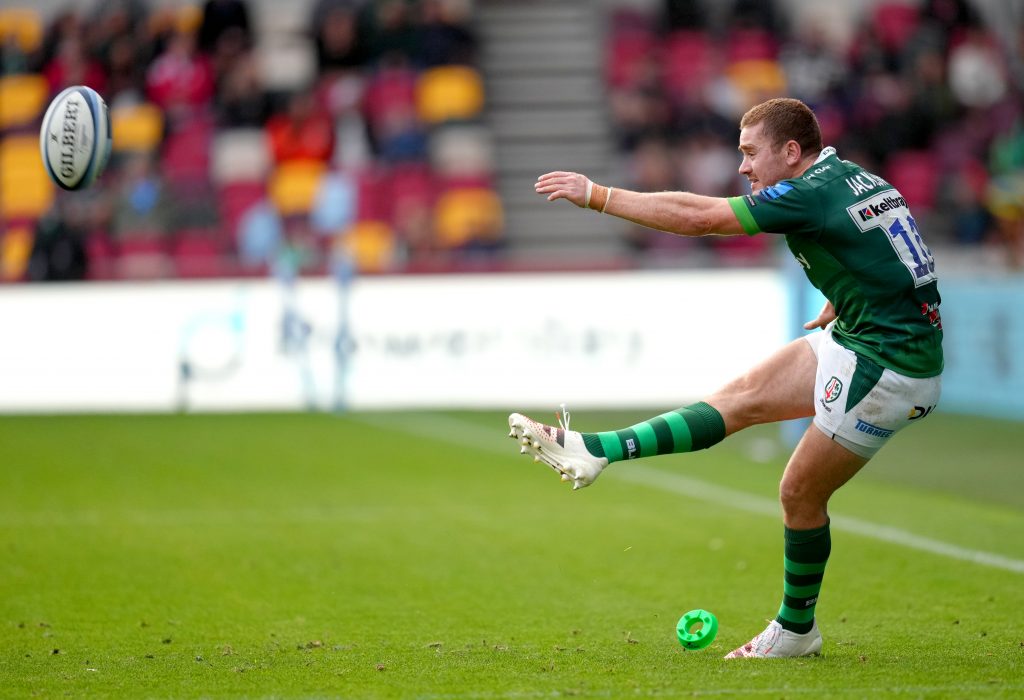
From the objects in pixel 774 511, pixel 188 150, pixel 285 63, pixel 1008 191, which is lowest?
pixel 774 511

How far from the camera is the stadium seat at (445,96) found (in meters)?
21.8

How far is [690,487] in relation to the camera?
11.0 meters

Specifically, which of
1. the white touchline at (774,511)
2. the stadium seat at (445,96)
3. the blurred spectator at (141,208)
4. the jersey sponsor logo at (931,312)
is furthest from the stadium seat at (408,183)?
the jersey sponsor logo at (931,312)

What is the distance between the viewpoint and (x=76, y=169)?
7.20 metres

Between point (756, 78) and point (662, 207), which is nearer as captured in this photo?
point (662, 207)

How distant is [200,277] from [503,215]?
21.2 feet

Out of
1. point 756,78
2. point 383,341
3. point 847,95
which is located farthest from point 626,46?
point 383,341

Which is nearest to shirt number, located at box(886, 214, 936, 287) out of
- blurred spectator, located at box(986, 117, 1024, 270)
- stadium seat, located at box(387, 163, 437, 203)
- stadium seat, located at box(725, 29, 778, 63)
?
blurred spectator, located at box(986, 117, 1024, 270)

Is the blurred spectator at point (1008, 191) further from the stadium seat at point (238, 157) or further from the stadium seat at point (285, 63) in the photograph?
the stadium seat at point (238, 157)

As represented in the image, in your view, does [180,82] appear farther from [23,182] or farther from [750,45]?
[750,45]

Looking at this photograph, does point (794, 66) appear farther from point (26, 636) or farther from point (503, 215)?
point (26, 636)

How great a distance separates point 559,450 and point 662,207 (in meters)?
0.93

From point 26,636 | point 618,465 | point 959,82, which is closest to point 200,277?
point 618,465

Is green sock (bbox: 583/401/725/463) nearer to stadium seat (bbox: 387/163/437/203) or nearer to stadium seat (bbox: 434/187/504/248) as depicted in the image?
stadium seat (bbox: 434/187/504/248)
